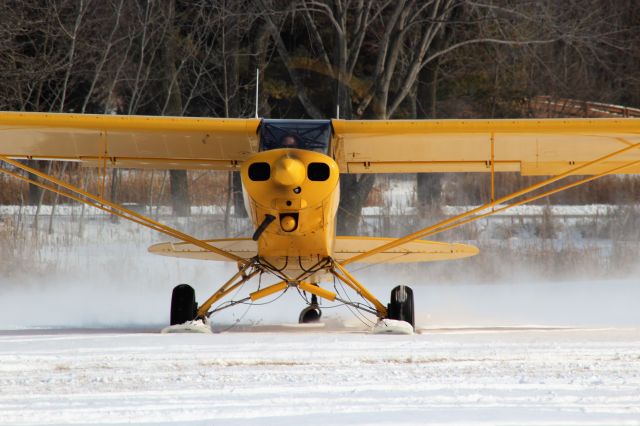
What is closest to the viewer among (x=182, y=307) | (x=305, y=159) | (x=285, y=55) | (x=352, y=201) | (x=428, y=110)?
(x=305, y=159)

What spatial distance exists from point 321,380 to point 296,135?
3.78 meters

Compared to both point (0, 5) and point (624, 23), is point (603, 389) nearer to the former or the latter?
point (0, 5)

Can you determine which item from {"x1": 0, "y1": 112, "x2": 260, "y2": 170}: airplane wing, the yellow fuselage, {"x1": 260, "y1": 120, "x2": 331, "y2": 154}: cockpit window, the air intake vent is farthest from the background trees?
the air intake vent

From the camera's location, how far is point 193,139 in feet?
36.5

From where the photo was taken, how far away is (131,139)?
1113 centimetres

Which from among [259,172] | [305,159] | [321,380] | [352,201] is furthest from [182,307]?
[352,201]

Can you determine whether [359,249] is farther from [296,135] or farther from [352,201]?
[352,201]

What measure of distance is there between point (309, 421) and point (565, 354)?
294cm

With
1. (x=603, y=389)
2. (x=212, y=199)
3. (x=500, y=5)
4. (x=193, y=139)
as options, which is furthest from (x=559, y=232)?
(x=603, y=389)

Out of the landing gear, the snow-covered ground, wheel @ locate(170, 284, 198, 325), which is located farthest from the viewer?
the landing gear

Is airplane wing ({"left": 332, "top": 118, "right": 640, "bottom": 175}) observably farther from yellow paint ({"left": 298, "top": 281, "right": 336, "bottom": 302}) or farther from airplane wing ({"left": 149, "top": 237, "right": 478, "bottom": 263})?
yellow paint ({"left": 298, "top": 281, "right": 336, "bottom": 302})

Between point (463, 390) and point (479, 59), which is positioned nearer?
point (463, 390)

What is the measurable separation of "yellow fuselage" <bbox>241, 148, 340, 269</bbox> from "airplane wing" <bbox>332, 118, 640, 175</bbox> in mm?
1081

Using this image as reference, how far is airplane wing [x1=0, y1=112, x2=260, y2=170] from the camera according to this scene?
407 inches
